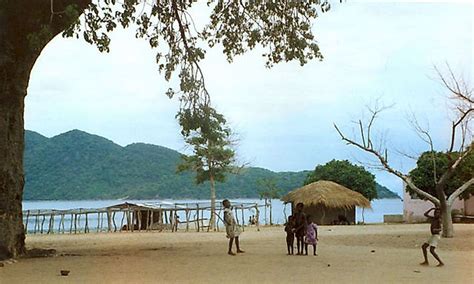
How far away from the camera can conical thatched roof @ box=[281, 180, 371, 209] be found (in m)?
32.9

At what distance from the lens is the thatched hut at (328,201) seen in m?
33.0

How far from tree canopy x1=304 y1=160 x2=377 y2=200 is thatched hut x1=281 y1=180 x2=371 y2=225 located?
11.3ft

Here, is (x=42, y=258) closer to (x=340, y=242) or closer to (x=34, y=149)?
(x=340, y=242)

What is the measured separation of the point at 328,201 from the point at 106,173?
53.4m

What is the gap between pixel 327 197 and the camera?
32969mm

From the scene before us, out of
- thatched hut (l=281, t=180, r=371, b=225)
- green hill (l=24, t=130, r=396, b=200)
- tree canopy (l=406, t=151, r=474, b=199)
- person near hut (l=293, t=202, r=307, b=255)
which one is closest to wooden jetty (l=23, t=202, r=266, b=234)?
thatched hut (l=281, t=180, r=371, b=225)

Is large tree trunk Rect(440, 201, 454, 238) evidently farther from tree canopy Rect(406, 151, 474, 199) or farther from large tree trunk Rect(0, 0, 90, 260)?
large tree trunk Rect(0, 0, 90, 260)

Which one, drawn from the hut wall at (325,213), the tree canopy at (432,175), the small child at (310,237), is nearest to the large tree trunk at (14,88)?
the small child at (310,237)

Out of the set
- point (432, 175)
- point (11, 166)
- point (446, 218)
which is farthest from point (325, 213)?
point (11, 166)

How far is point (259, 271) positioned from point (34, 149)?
69420mm

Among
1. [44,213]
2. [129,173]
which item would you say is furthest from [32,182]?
[44,213]

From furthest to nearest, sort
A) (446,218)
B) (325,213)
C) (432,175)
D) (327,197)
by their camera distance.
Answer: (325,213)
(327,197)
(432,175)
(446,218)

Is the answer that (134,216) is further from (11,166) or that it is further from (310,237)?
(11,166)

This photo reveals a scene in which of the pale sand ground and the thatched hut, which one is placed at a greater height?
the thatched hut
